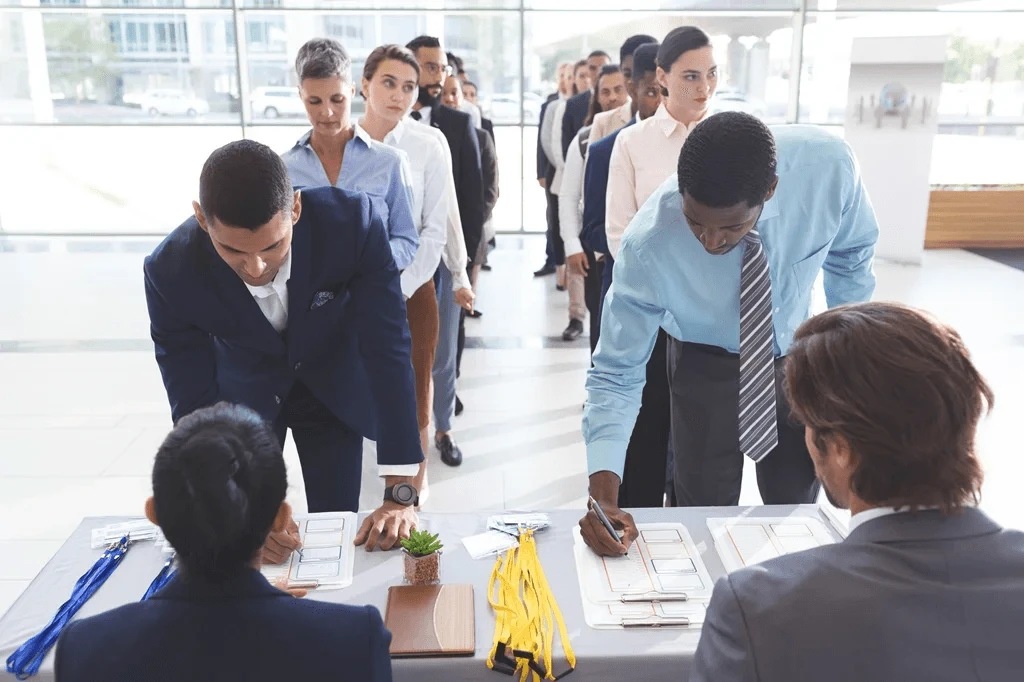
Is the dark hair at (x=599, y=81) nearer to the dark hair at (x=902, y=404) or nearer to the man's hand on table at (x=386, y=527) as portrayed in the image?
the man's hand on table at (x=386, y=527)

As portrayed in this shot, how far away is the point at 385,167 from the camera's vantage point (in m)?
2.93

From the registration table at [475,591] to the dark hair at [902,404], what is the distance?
487 mm

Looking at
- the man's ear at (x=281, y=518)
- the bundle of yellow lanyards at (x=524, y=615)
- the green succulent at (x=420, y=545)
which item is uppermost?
the man's ear at (x=281, y=518)

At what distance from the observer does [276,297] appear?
194 cm

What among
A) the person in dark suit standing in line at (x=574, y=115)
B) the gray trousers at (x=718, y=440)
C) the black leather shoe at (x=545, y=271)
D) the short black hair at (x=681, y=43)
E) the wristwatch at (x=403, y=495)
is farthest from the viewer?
the black leather shoe at (x=545, y=271)

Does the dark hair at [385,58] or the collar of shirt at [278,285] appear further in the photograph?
the dark hair at [385,58]

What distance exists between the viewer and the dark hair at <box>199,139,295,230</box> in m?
1.58

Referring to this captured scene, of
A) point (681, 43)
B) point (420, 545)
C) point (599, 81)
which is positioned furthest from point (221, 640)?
point (599, 81)

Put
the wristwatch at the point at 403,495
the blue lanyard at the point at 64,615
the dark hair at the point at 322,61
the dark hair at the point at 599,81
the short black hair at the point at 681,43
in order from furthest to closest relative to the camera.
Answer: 1. the dark hair at the point at 599,81
2. the short black hair at the point at 681,43
3. the dark hair at the point at 322,61
4. the wristwatch at the point at 403,495
5. the blue lanyard at the point at 64,615

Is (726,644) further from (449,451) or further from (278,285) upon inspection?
(449,451)

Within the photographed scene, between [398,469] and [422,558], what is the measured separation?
434 mm

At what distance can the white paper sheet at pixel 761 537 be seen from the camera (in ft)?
5.21

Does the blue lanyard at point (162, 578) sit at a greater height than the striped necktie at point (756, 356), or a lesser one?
lesser

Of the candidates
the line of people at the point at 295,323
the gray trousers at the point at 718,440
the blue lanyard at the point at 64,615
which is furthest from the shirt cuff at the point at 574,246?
the blue lanyard at the point at 64,615
